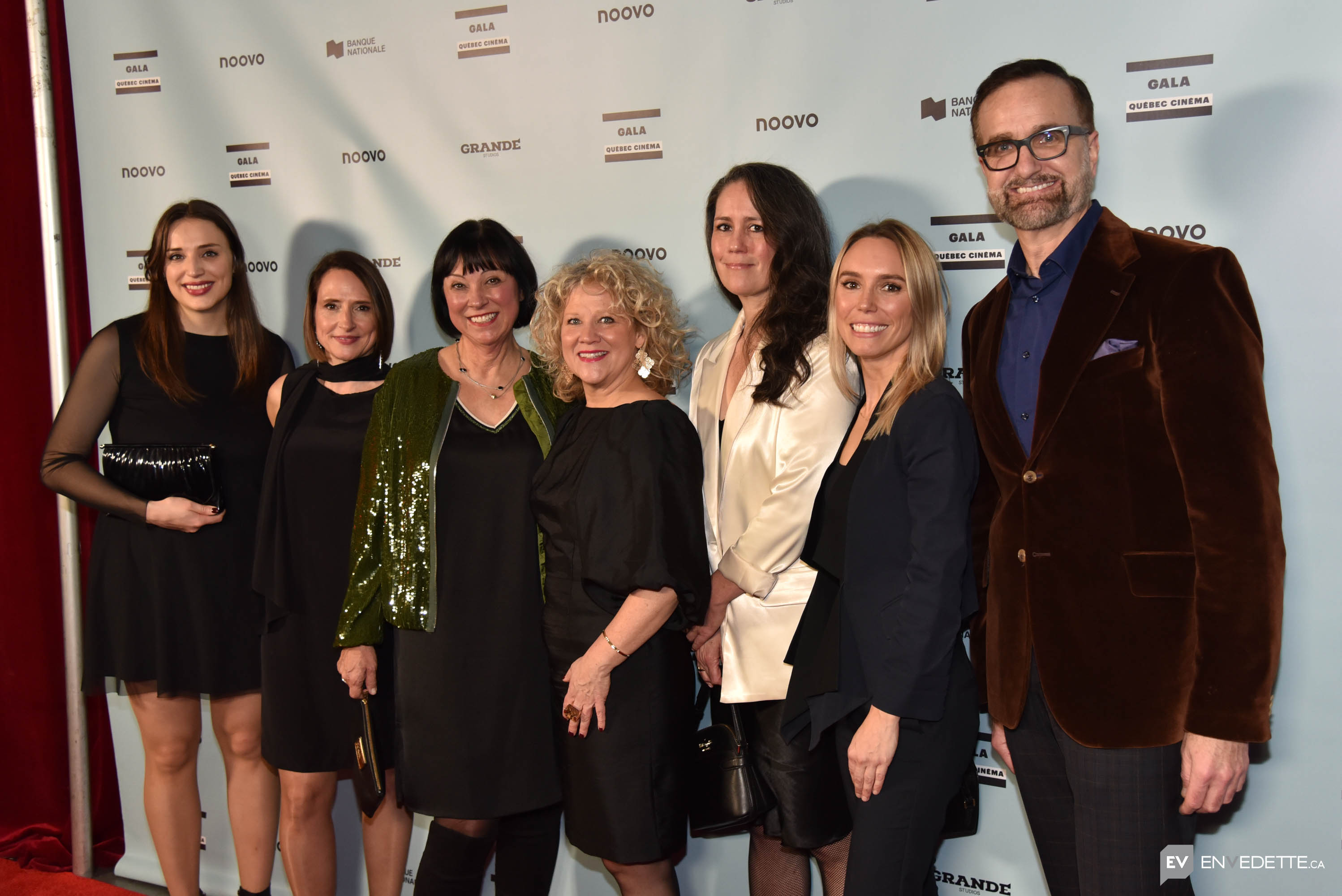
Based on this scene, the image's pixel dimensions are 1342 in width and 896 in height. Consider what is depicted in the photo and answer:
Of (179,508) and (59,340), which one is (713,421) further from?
(59,340)

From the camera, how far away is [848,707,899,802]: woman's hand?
1705 mm

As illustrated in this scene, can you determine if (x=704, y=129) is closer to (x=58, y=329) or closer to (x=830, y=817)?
(x=830, y=817)

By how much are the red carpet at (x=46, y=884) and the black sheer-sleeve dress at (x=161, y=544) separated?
1015 millimetres

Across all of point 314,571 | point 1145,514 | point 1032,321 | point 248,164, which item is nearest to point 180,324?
point 248,164

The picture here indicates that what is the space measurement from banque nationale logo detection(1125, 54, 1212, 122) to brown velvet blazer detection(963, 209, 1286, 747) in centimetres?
65

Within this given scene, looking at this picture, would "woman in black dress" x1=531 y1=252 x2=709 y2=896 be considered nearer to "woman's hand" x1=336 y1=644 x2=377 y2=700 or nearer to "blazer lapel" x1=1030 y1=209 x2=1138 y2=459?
"woman's hand" x1=336 y1=644 x2=377 y2=700

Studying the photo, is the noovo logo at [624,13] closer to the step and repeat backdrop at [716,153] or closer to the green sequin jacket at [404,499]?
the step and repeat backdrop at [716,153]

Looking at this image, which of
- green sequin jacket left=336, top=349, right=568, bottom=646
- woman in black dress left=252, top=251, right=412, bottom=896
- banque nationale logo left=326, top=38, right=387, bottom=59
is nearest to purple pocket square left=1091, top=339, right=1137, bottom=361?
green sequin jacket left=336, top=349, right=568, bottom=646

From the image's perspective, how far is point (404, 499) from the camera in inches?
87.1

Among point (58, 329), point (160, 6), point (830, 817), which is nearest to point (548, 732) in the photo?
point (830, 817)

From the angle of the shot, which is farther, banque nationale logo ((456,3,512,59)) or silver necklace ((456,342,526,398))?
banque nationale logo ((456,3,512,59))

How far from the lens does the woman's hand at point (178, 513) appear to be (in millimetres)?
2592

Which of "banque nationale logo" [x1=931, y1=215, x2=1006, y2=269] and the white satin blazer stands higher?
"banque nationale logo" [x1=931, y1=215, x2=1006, y2=269]

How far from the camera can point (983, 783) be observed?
2.51 m
